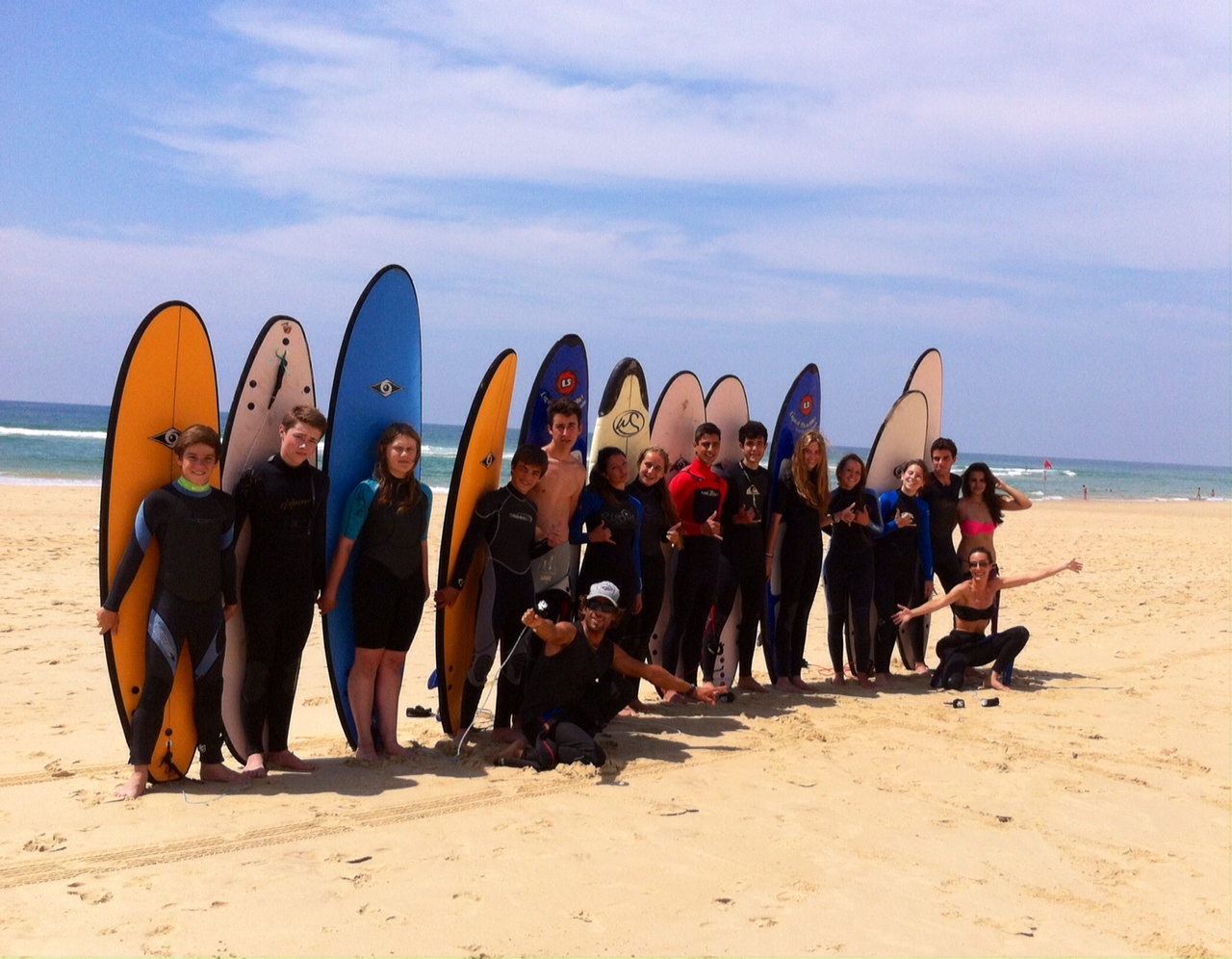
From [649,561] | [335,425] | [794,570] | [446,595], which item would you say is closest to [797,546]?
[794,570]

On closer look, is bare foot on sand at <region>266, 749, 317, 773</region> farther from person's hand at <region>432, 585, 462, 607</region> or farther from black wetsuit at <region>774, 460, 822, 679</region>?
black wetsuit at <region>774, 460, 822, 679</region>

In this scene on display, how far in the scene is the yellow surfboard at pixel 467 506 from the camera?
491 centimetres

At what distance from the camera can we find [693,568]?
19.3 feet

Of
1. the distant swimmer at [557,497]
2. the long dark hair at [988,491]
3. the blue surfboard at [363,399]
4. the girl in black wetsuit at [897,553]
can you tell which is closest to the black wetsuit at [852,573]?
the girl in black wetsuit at [897,553]

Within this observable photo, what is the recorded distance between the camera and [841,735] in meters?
5.21

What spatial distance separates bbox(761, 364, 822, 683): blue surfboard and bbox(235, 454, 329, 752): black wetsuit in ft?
9.28

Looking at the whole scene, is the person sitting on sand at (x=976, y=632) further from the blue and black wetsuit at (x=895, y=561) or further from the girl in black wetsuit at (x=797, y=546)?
the girl in black wetsuit at (x=797, y=546)

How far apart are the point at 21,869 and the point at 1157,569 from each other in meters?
13.3

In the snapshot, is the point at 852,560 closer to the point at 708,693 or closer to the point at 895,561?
the point at 895,561

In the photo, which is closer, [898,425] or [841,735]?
[841,735]

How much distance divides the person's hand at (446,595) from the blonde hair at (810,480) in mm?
2300

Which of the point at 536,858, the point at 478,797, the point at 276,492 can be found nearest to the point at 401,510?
the point at 276,492

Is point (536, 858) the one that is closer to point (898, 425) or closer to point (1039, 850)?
point (1039, 850)

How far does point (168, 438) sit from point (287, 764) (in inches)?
54.4
